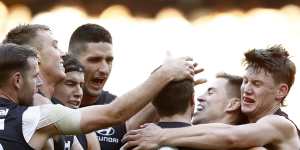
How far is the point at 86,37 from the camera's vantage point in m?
7.83

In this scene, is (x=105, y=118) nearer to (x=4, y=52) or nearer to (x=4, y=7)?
(x=4, y=52)

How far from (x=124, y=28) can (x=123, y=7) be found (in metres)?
0.53

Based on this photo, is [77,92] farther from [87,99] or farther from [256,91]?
[256,91]

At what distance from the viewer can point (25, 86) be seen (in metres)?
5.88

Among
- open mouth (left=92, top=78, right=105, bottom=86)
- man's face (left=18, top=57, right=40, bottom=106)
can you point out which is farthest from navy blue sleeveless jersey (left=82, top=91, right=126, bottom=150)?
man's face (left=18, top=57, right=40, bottom=106)

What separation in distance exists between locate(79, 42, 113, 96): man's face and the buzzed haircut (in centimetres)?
141

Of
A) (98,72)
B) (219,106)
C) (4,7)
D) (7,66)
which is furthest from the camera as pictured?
(4,7)

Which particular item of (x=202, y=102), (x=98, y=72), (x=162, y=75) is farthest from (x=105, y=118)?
(x=98, y=72)

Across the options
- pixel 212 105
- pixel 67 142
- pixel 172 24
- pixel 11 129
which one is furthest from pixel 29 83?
pixel 172 24

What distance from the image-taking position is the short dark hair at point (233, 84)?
22.4 ft

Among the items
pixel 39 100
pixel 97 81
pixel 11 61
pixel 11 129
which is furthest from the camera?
pixel 97 81

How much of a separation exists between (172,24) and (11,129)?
40.7 ft

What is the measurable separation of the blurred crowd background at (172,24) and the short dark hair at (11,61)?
10653mm

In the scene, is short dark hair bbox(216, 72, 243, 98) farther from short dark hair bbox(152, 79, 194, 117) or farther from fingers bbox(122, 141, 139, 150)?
fingers bbox(122, 141, 139, 150)
